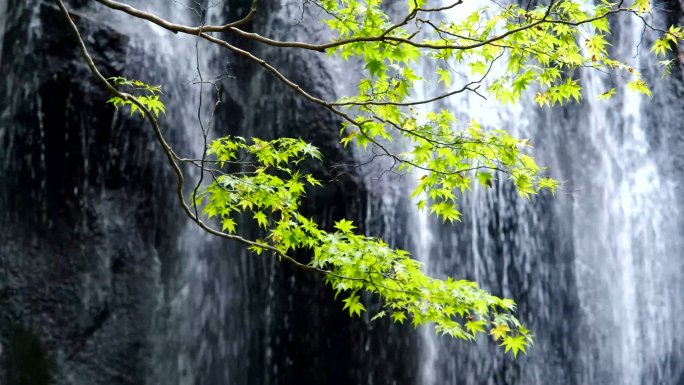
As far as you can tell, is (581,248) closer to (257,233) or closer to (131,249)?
(257,233)

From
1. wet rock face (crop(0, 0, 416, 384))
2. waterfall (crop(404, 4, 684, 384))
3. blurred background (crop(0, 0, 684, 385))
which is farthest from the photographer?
waterfall (crop(404, 4, 684, 384))

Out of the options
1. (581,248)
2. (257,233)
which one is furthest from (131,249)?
(581,248)

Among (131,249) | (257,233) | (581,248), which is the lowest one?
(131,249)

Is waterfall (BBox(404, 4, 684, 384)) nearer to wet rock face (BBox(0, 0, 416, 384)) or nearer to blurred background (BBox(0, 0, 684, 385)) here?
blurred background (BBox(0, 0, 684, 385))

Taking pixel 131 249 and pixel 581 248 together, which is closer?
pixel 131 249

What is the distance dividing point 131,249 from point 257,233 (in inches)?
63.6

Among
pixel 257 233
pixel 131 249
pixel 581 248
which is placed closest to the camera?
pixel 131 249

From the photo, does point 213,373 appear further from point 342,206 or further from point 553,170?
point 553,170

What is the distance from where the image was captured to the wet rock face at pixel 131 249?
6798mm

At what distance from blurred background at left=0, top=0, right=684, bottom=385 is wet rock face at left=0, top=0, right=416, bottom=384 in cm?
2

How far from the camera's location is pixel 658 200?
927 centimetres

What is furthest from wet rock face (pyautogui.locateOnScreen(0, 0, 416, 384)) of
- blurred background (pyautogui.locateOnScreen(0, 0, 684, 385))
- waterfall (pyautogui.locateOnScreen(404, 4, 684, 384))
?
waterfall (pyautogui.locateOnScreen(404, 4, 684, 384))

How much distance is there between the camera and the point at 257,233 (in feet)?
25.7

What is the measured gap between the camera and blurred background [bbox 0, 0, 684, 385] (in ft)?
22.8
